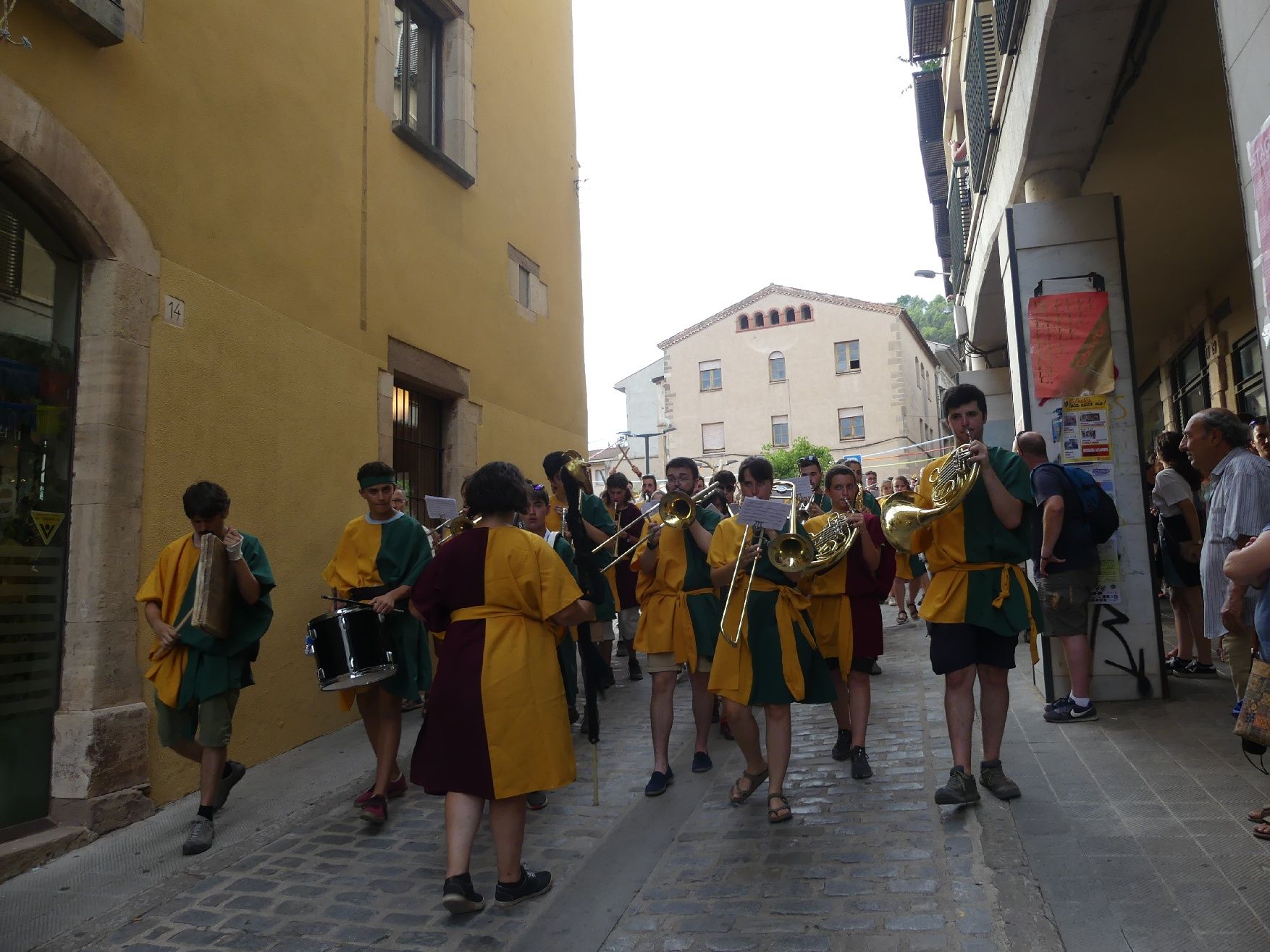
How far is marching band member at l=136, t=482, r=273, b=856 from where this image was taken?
183 inches

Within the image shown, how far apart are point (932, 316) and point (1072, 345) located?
76.8 meters

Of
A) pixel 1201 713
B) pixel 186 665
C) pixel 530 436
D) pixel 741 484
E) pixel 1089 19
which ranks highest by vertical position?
pixel 1089 19

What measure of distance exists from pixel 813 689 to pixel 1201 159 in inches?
225

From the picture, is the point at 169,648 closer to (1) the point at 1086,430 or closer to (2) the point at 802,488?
(2) the point at 802,488

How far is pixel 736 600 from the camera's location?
4746 millimetres

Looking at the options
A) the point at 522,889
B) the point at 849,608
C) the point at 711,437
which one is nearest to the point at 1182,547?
the point at 849,608

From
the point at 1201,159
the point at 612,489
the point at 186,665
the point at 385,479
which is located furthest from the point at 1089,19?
the point at 186,665

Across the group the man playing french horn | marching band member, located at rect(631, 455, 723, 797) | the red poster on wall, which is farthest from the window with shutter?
the man playing french horn

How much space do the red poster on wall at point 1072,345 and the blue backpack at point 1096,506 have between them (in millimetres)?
783

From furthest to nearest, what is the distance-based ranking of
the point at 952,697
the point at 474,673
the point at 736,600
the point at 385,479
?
1. the point at 385,479
2. the point at 736,600
3. the point at 952,697
4. the point at 474,673

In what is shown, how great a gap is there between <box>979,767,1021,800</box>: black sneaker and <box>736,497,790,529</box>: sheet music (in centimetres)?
150

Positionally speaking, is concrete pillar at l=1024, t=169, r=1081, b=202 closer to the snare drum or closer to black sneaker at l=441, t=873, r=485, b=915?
the snare drum

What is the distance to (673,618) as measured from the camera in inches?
209

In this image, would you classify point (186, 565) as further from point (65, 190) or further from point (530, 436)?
point (530, 436)
